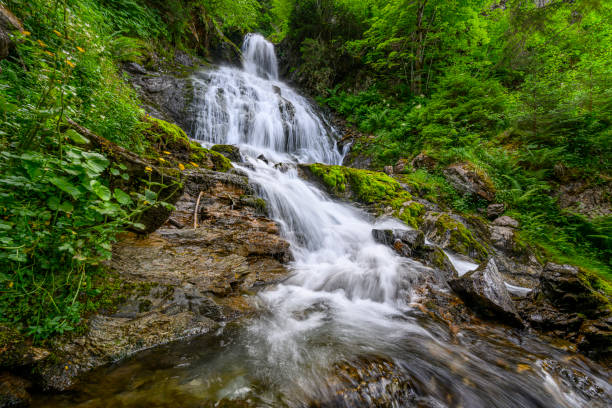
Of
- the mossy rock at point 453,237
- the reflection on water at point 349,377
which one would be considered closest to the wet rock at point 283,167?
the mossy rock at point 453,237

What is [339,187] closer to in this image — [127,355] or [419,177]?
[419,177]

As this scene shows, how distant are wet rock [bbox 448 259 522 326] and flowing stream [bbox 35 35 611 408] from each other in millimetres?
185

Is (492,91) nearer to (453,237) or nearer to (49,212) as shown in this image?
(453,237)

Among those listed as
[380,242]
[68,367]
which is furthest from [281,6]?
[68,367]

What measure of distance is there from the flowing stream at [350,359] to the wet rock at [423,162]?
5.13 metres

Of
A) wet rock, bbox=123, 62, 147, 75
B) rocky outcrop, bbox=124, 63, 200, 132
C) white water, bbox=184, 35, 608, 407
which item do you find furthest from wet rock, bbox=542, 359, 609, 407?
wet rock, bbox=123, 62, 147, 75

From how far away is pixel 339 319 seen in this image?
265 cm

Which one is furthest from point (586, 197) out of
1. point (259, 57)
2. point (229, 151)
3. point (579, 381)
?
point (259, 57)

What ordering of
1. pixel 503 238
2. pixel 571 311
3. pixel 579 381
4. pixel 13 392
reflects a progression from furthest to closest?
1. pixel 503 238
2. pixel 571 311
3. pixel 579 381
4. pixel 13 392

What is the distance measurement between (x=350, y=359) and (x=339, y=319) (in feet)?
2.59

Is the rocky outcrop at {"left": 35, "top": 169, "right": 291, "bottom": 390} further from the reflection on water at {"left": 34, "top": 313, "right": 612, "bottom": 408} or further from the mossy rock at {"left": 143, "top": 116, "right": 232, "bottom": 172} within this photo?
the mossy rock at {"left": 143, "top": 116, "right": 232, "bottom": 172}

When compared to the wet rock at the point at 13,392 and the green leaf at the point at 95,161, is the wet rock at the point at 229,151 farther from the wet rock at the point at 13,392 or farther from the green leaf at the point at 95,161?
the wet rock at the point at 13,392

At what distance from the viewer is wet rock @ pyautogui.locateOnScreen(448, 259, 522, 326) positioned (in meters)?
2.89

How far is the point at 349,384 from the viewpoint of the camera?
1.61m
